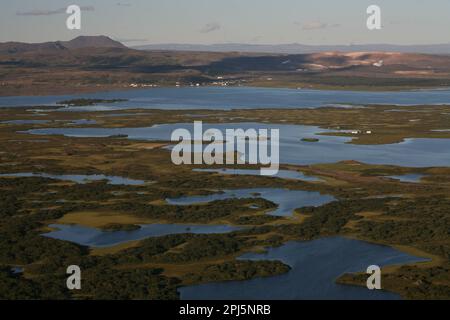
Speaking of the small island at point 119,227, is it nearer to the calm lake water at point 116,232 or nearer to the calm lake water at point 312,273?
the calm lake water at point 116,232

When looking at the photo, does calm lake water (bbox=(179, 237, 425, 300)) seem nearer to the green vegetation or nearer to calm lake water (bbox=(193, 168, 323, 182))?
the green vegetation

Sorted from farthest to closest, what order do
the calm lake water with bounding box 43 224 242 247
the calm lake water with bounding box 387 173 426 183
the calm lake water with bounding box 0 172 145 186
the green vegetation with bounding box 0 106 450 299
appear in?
the calm lake water with bounding box 0 172 145 186 < the calm lake water with bounding box 387 173 426 183 < the calm lake water with bounding box 43 224 242 247 < the green vegetation with bounding box 0 106 450 299

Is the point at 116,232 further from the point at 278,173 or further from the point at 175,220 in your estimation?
the point at 278,173

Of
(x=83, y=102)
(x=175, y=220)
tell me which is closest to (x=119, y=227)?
(x=175, y=220)

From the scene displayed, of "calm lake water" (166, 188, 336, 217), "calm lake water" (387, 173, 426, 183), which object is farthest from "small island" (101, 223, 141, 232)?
"calm lake water" (387, 173, 426, 183)

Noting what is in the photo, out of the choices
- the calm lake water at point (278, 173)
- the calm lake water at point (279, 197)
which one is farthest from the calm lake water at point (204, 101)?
the calm lake water at point (279, 197)

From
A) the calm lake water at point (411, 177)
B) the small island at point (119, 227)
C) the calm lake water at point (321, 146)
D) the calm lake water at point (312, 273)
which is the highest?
the calm lake water at point (321, 146)
